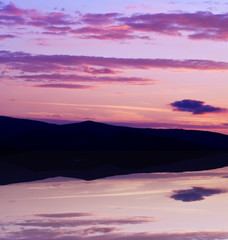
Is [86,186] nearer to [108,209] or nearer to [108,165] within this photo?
[108,209]

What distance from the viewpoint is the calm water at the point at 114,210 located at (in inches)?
560

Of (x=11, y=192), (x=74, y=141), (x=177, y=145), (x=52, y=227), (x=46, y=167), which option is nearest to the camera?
(x=52, y=227)

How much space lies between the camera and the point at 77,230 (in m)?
14.5

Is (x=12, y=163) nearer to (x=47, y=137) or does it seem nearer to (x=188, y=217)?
(x=188, y=217)

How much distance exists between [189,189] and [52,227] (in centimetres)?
1040

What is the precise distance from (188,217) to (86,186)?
8.48 m

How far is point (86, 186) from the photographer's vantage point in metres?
24.5

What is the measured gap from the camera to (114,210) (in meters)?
18.1

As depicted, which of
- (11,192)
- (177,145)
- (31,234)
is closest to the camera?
(31,234)

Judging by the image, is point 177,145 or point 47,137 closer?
point 47,137

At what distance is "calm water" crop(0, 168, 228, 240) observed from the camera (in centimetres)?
1422

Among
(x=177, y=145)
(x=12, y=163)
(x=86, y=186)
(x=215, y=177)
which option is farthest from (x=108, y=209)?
(x=177, y=145)

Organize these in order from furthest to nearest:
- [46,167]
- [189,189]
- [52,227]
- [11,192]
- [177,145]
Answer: [177,145], [46,167], [189,189], [11,192], [52,227]

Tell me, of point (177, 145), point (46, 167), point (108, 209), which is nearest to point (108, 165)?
point (46, 167)
